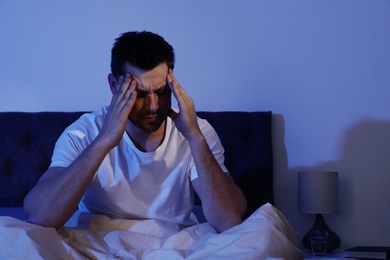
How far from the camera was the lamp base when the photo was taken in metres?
2.84

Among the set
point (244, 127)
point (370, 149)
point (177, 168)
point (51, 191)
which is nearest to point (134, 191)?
point (177, 168)

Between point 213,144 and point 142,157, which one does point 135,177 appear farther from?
point 213,144

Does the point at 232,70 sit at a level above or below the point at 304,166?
above

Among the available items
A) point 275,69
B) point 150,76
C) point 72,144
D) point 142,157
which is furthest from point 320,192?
point 72,144

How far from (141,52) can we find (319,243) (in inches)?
45.8

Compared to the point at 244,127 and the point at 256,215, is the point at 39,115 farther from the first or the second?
the point at 256,215

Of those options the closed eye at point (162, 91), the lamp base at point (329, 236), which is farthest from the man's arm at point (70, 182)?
the lamp base at point (329, 236)

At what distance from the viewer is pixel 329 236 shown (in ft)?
9.35

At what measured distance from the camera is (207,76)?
3.10 meters

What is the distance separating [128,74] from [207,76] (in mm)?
964

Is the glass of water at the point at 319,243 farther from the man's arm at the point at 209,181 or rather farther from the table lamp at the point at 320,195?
the man's arm at the point at 209,181

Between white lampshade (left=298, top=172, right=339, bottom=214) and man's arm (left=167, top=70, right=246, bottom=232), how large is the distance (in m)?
0.70

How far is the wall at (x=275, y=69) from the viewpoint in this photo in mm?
3012

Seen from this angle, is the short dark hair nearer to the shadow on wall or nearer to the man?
the man
